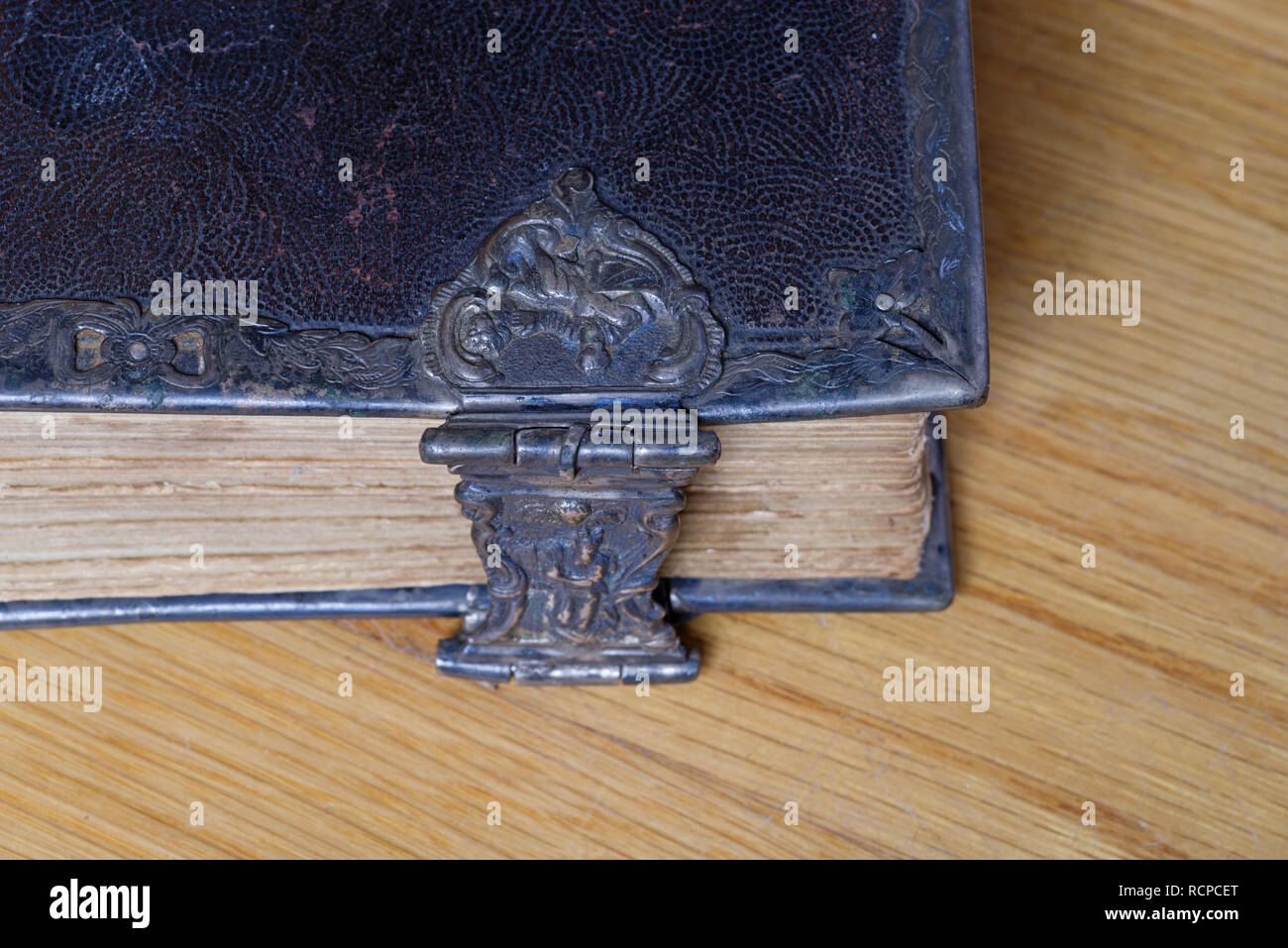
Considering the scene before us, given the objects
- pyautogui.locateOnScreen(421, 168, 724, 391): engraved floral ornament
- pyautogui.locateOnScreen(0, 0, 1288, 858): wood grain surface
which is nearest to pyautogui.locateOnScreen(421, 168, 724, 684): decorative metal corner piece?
pyautogui.locateOnScreen(421, 168, 724, 391): engraved floral ornament

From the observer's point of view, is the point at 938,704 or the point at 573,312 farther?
the point at 938,704

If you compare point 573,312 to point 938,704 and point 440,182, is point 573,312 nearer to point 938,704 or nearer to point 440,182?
point 440,182

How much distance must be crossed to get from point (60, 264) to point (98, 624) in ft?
1.03

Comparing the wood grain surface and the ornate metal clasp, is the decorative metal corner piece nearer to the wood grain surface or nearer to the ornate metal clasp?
the ornate metal clasp

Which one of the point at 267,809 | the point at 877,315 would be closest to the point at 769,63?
the point at 877,315

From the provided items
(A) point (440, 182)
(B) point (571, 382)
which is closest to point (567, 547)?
(B) point (571, 382)

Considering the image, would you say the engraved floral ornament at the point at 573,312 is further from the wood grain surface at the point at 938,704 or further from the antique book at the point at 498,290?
the wood grain surface at the point at 938,704

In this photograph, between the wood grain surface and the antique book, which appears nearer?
the antique book

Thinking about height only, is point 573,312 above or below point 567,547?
above

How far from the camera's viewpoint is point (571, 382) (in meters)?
0.91

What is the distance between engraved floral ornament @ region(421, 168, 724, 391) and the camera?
2.99ft

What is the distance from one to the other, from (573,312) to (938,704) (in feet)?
1.43

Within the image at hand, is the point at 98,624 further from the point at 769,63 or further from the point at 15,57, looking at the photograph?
the point at 769,63

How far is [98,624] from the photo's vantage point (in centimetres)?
111
